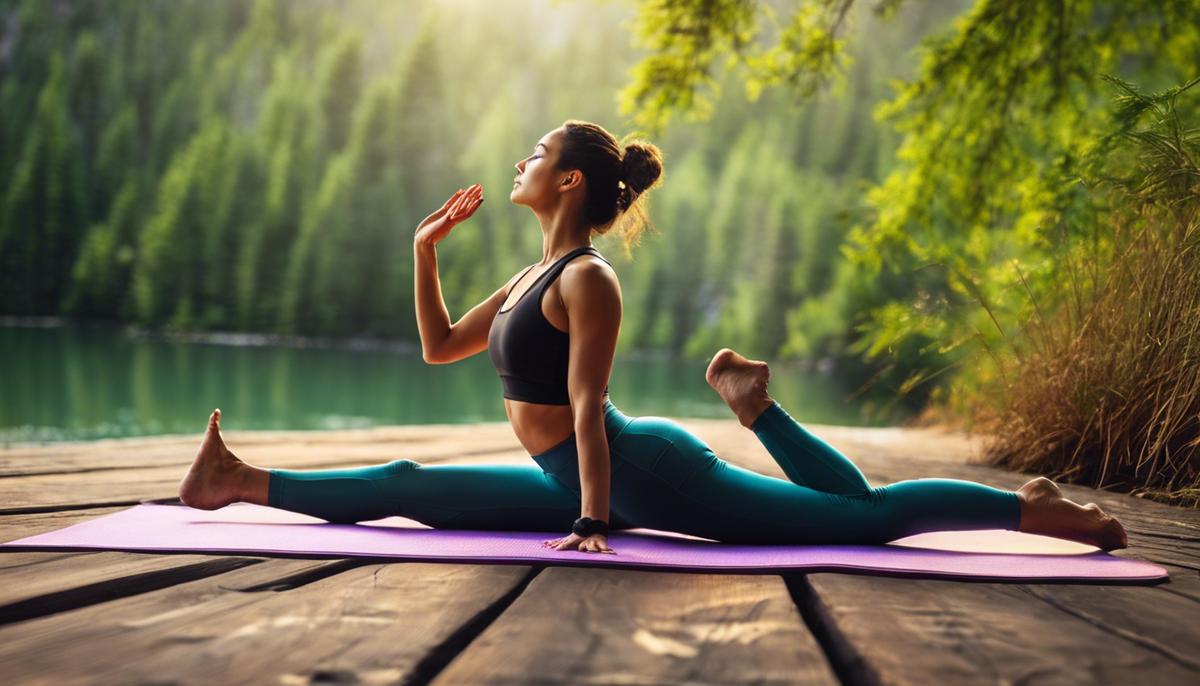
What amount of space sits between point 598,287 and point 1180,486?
2.64 m

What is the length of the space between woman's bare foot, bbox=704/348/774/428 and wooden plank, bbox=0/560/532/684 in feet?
2.45

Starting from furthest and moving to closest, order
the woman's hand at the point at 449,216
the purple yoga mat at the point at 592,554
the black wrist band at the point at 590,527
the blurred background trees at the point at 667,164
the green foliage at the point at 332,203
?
1. the green foliage at the point at 332,203
2. the blurred background trees at the point at 667,164
3. the woman's hand at the point at 449,216
4. the black wrist band at the point at 590,527
5. the purple yoga mat at the point at 592,554

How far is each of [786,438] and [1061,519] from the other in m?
0.73

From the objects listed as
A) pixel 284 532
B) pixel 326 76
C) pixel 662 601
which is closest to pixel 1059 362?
pixel 662 601

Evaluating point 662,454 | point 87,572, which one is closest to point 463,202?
point 662,454

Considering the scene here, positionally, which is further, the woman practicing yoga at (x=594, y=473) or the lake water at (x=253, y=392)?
the lake water at (x=253, y=392)

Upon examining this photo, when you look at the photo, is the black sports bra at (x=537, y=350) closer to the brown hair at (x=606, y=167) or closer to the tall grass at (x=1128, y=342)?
the brown hair at (x=606, y=167)

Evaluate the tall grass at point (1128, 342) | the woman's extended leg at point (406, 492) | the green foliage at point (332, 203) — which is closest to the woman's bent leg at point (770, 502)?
the woman's extended leg at point (406, 492)

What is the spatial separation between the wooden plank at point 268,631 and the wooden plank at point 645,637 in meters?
0.08

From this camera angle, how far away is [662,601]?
1.68m

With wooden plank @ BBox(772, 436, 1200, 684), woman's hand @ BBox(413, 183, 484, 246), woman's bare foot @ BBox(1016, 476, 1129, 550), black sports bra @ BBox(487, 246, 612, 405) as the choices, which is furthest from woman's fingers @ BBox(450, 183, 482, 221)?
woman's bare foot @ BBox(1016, 476, 1129, 550)

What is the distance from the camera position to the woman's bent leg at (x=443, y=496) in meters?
2.39

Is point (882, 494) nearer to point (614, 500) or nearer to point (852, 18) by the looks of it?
point (614, 500)

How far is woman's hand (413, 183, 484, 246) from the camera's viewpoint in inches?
102
